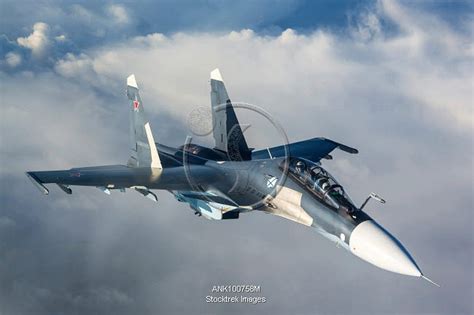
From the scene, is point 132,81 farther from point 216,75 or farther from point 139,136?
point 216,75

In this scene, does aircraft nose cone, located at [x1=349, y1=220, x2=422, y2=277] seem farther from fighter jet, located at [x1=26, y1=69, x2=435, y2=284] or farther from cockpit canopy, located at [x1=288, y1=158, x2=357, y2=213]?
cockpit canopy, located at [x1=288, y1=158, x2=357, y2=213]

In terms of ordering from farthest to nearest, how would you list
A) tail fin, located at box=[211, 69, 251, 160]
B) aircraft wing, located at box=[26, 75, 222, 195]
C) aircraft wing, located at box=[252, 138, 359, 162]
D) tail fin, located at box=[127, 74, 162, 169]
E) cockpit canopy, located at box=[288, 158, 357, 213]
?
aircraft wing, located at box=[252, 138, 359, 162], tail fin, located at box=[211, 69, 251, 160], tail fin, located at box=[127, 74, 162, 169], aircraft wing, located at box=[26, 75, 222, 195], cockpit canopy, located at box=[288, 158, 357, 213]

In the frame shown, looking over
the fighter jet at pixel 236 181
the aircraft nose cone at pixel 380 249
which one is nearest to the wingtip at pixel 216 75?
the fighter jet at pixel 236 181

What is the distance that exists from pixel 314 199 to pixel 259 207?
2881 millimetres

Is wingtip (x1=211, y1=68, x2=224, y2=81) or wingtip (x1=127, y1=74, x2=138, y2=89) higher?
wingtip (x1=211, y1=68, x2=224, y2=81)

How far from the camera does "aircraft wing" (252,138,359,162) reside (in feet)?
90.6

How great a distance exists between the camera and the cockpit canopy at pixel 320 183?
791 inches

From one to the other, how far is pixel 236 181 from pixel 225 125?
5.24 m

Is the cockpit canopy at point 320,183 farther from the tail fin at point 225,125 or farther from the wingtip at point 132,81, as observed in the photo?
the wingtip at point 132,81

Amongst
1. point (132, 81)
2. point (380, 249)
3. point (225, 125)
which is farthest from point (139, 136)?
point (380, 249)

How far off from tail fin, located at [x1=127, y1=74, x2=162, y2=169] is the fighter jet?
0.16 ft

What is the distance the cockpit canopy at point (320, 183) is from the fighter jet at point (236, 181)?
0.12 feet

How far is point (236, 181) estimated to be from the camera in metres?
23.3

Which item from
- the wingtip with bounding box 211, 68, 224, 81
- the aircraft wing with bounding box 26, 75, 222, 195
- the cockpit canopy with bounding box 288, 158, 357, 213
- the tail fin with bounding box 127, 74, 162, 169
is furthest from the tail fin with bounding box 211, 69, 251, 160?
the cockpit canopy with bounding box 288, 158, 357, 213
